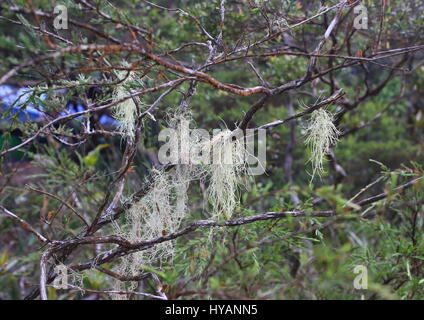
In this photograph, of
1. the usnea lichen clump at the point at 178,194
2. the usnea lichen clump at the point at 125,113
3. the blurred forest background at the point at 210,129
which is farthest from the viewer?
the usnea lichen clump at the point at 125,113

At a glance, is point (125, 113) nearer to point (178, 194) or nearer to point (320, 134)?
point (178, 194)

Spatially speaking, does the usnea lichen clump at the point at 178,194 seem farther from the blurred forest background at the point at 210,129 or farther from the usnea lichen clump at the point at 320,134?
the usnea lichen clump at the point at 320,134

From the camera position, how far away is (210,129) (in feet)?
6.63

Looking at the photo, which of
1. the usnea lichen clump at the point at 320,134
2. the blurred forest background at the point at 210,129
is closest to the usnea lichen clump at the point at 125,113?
the blurred forest background at the point at 210,129

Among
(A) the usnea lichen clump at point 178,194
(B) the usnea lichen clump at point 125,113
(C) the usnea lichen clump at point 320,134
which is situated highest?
(B) the usnea lichen clump at point 125,113

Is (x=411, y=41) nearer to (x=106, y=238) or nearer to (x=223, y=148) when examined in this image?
(x=223, y=148)

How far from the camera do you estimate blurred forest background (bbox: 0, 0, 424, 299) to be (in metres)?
1.47

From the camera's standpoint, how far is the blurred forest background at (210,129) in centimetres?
147

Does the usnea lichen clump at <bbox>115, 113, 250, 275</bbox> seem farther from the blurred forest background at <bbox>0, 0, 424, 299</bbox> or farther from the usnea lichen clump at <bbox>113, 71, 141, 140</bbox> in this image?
the usnea lichen clump at <bbox>113, 71, 141, 140</bbox>

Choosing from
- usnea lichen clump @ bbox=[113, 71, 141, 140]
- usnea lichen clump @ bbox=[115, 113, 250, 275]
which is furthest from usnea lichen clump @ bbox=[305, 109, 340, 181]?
usnea lichen clump @ bbox=[113, 71, 141, 140]

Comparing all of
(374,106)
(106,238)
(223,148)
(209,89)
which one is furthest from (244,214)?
(374,106)

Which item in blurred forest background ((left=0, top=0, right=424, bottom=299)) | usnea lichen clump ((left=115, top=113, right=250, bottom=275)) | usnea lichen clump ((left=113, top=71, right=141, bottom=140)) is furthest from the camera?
usnea lichen clump ((left=113, top=71, right=141, bottom=140))

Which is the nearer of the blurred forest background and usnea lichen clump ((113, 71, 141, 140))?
the blurred forest background
